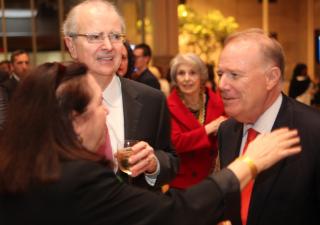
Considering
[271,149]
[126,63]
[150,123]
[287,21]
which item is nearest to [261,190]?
[271,149]

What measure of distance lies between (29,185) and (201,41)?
11669 mm

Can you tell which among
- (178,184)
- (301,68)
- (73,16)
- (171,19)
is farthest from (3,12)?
(73,16)

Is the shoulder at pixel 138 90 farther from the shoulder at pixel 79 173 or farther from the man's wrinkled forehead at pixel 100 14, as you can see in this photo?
the shoulder at pixel 79 173

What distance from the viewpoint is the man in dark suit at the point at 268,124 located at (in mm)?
2105

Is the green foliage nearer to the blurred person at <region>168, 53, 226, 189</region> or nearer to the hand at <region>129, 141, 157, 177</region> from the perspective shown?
the blurred person at <region>168, 53, 226, 189</region>

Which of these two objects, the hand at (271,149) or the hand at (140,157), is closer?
the hand at (271,149)

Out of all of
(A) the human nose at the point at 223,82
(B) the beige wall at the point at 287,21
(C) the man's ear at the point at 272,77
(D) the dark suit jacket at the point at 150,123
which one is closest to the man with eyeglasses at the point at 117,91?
(D) the dark suit jacket at the point at 150,123

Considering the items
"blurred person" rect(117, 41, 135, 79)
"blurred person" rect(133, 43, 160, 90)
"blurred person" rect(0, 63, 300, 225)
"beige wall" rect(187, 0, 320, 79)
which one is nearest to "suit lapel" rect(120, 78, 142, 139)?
"blurred person" rect(0, 63, 300, 225)

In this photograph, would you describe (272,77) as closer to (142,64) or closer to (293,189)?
(293,189)

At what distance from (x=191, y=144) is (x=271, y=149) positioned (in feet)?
8.03

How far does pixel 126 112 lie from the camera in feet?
8.50

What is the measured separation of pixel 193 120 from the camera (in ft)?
A: 14.4

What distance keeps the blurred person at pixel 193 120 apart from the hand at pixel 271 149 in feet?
7.90

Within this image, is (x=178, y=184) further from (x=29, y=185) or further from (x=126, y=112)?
(x=29, y=185)
